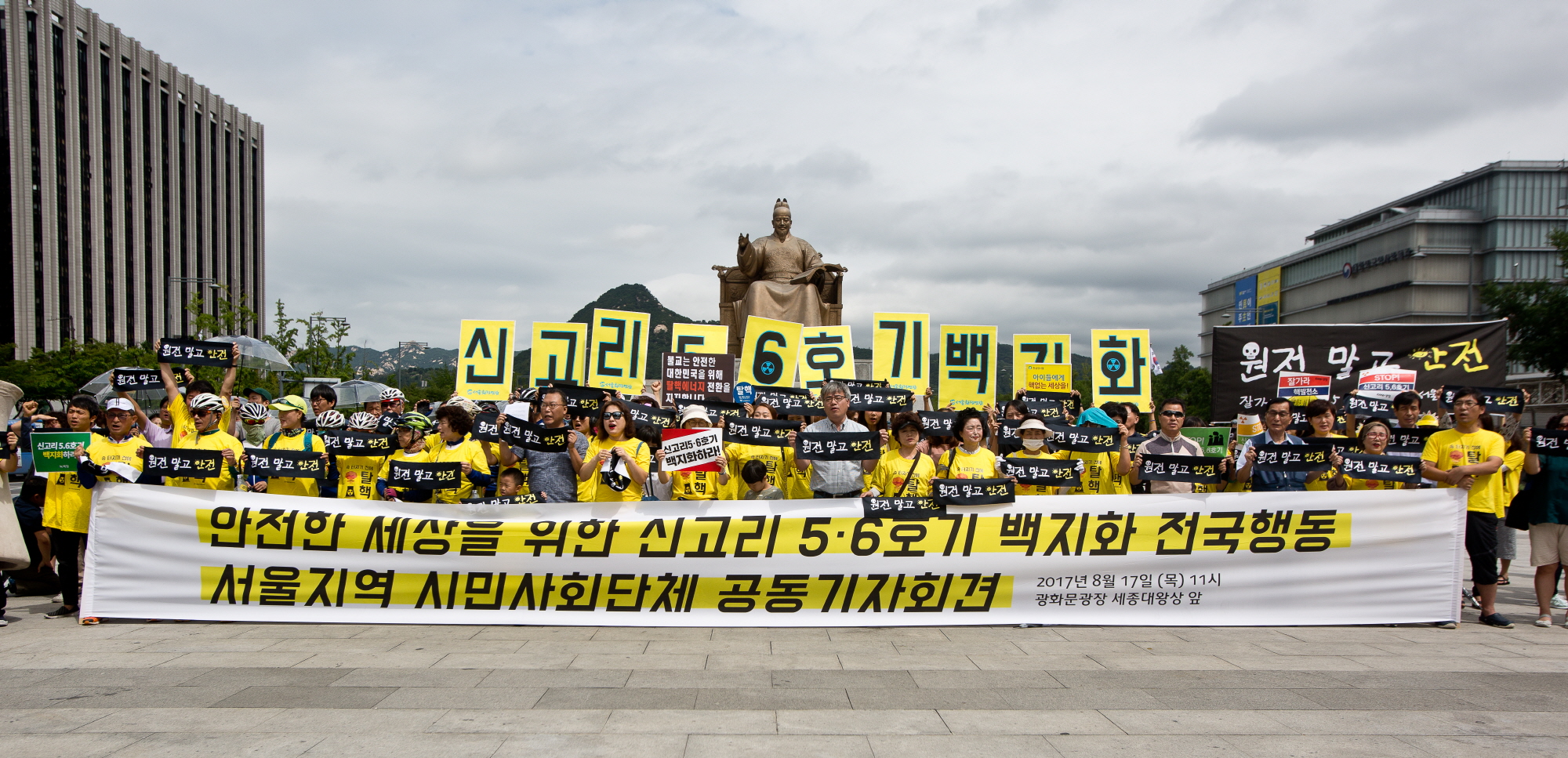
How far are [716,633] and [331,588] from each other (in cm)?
291

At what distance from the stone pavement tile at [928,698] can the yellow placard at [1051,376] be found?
7.14 metres

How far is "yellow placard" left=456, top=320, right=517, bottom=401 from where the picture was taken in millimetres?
11031

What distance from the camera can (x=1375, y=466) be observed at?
7.54m

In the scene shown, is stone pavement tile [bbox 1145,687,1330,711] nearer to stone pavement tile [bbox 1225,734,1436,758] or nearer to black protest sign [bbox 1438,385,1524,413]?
stone pavement tile [bbox 1225,734,1436,758]

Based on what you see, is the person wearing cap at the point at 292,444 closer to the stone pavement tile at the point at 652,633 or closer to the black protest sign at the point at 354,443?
the black protest sign at the point at 354,443

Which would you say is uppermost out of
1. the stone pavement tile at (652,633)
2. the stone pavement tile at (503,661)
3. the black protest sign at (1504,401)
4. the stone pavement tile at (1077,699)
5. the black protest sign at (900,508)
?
the black protest sign at (1504,401)

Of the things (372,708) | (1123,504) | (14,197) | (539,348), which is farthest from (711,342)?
(14,197)

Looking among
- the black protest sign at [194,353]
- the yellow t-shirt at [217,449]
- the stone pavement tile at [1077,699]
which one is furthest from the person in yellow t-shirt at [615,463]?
the black protest sign at [194,353]

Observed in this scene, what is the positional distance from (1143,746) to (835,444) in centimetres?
350

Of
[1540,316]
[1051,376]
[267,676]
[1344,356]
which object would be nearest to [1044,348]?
[1051,376]

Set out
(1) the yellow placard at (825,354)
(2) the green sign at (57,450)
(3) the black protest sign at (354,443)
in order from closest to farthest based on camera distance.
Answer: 1. (2) the green sign at (57,450)
2. (3) the black protest sign at (354,443)
3. (1) the yellow placard at (825,354)

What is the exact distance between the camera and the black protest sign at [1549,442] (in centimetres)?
768

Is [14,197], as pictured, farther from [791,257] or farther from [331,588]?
[331,588]

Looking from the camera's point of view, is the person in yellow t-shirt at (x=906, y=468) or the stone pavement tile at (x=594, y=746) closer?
the stone pavement tile at (x=594, y=746)
